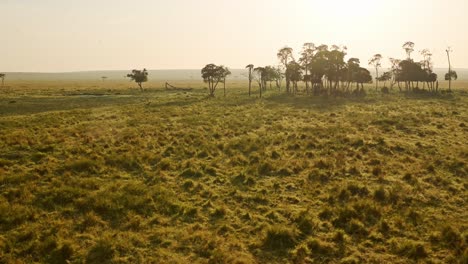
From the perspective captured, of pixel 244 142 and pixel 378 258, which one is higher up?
pixel 244 142

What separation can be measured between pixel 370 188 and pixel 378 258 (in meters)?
6.81

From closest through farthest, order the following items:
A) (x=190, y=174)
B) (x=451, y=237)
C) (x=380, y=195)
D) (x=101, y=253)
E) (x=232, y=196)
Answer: (x=101, y=253) < (x=451, y=237) < (x=380, y=195) < (x=232, y=196) < (x=190, y=174)

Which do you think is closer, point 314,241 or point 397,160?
point 314,241

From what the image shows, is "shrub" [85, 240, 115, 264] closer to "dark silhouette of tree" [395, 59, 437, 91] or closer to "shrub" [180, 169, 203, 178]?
"shrub" [180, 169, 203, 178]

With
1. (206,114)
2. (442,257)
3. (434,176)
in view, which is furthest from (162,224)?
(206,114)

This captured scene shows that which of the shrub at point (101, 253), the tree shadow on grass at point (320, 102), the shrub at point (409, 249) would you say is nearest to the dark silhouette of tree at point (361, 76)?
the tree shadow on grass at point (320, 102)

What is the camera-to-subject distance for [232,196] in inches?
683

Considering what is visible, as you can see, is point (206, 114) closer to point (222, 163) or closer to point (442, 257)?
point (222, 163)

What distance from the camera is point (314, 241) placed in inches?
495

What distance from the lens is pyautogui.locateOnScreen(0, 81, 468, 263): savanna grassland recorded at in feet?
39.8

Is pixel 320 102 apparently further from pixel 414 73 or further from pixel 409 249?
pixel 409 249

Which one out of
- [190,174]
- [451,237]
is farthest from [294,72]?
[451,237]

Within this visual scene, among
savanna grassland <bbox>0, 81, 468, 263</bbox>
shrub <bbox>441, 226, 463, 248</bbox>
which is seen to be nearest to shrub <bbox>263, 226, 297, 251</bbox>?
savanna grassland <bbox>0, 81, 468, 263</bbox>

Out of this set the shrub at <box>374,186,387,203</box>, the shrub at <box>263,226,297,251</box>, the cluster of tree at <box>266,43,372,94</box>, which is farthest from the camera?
the cluster of tree at <box>266,43,372,94</box>
